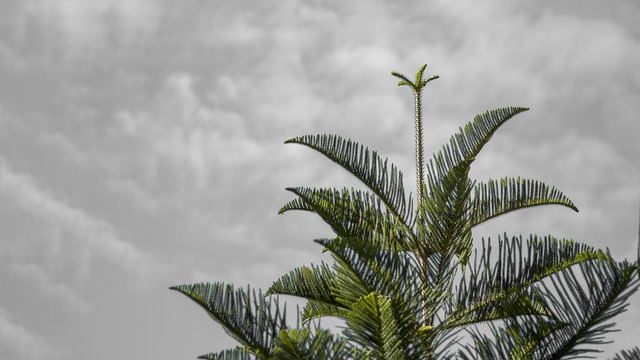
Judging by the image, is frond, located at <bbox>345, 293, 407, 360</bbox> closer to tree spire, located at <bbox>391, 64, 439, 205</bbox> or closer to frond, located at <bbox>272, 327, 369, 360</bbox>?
frond, located at <bbox>272, 327, 369, 360</bbox>

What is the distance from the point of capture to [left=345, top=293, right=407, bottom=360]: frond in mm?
5250

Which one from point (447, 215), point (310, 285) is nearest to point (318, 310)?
point (310, 285)

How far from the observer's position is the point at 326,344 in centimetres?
505

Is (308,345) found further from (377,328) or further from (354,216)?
(354,216)

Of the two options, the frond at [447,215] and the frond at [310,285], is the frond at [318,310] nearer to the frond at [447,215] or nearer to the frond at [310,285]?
the frond at [310,285]

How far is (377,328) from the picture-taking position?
532cm

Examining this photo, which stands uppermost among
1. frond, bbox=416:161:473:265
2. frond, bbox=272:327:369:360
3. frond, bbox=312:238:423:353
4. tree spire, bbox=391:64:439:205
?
tree spire, bbox=391:64:439:205

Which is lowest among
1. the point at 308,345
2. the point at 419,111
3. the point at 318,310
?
the point at 308,345

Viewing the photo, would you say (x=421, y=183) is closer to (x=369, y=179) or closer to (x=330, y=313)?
(x=369, y=179)

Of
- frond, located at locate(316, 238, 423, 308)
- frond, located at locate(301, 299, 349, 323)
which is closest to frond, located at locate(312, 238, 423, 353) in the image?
frond, located at locate(316, 238, 423, 308)

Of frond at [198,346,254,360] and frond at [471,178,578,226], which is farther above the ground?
frond at [471,178,578,226]

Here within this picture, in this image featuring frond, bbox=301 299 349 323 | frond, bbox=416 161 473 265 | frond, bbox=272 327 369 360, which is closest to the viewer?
frond, bbox=272 327 369 360

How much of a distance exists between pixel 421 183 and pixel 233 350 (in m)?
2.33

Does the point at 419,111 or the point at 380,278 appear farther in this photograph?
the point at 419,111
